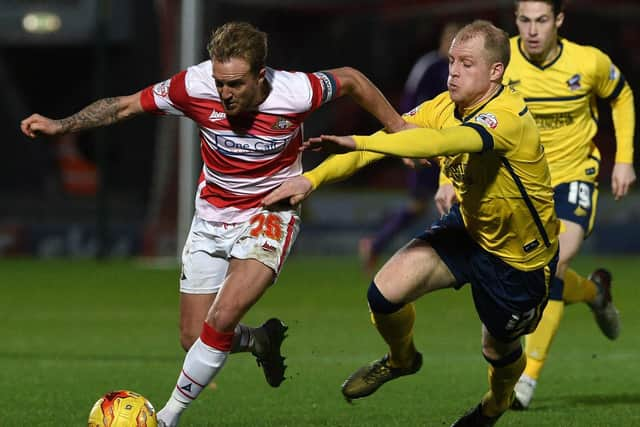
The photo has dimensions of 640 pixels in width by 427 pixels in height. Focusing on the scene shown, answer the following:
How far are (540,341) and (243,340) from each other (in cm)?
163

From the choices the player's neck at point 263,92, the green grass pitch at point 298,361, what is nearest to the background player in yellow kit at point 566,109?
the green grass pitch at point 298,361

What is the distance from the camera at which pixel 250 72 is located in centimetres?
602

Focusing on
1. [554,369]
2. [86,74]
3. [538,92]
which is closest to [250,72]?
[538,92]

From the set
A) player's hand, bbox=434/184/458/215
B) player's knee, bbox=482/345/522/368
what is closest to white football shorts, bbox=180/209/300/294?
player's hand, bbox=434/184/458/215

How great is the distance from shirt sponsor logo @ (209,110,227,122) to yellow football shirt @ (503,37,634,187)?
6.82 feet

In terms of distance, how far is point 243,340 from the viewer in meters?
6.98

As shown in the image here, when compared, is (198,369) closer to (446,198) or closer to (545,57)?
(446,198)

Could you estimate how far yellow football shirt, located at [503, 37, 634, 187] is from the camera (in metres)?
7.65

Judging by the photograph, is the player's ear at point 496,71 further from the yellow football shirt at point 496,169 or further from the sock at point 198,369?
the sock at point 198,369

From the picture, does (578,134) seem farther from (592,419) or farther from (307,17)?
(307,17)

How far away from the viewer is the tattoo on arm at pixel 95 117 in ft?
20.7

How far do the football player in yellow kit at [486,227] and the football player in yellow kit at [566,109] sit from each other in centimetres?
125

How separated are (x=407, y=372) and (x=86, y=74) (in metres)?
22.6

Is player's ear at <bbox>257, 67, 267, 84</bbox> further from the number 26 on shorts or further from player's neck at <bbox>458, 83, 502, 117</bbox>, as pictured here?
player's neck at <bbox>458, 83, 502, 117</bbox>
